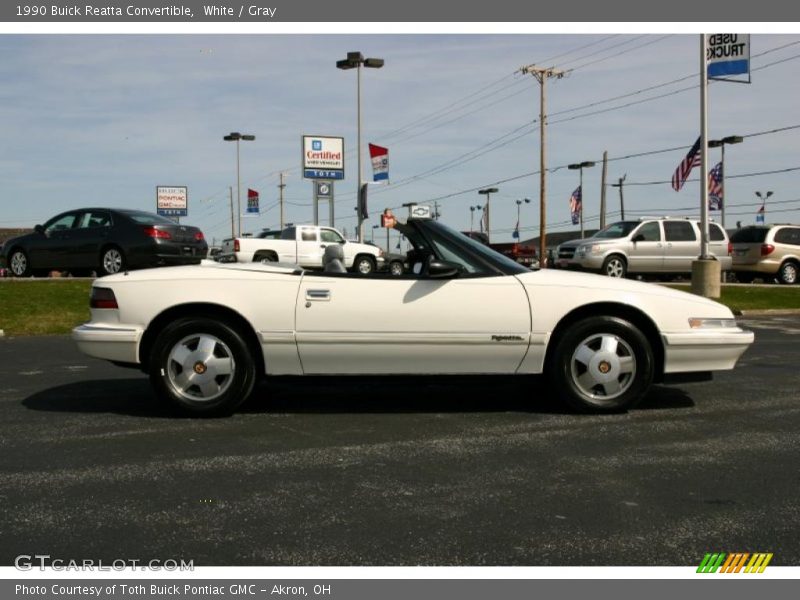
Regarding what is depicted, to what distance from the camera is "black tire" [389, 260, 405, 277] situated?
18.5 feet

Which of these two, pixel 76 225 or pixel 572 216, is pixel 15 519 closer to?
pixel 76 225

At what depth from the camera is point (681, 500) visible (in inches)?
148

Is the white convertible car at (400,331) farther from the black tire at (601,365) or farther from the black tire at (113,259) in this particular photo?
the black tire at (113,259)

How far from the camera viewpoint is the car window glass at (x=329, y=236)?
2638 centimetres

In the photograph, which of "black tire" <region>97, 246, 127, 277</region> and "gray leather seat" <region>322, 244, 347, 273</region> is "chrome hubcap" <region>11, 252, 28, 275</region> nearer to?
"black tire" <region>97, 246, 127, 277</region>

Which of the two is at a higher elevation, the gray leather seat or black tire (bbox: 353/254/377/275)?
the gray leather seat

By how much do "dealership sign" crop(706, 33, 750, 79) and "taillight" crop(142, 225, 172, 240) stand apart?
1167 cm

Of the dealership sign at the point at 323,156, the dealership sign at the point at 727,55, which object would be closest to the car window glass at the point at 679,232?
the dealership sign at the point at 727,55

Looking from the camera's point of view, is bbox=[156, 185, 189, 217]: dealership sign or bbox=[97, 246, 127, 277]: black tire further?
bbox=[156, 185, 189, 217]: dealership sign

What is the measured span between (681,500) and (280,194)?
6155cm

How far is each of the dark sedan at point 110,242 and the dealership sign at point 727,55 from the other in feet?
37.4

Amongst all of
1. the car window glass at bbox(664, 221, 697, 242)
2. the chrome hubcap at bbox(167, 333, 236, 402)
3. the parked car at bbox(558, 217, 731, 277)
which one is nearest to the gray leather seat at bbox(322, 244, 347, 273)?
the chrome hubcap at bbox(167, 333, 236, 402)

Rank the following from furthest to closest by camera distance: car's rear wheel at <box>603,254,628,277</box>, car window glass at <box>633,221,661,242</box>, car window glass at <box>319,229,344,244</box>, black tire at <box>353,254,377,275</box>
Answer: car window glass at <box>319,229,344,244</box> < car window glass at <box>633,221,661,242</box> < car's rear wheel at <box>603,254,628,277</box> < black tire at <box>353,254,377,275</box>

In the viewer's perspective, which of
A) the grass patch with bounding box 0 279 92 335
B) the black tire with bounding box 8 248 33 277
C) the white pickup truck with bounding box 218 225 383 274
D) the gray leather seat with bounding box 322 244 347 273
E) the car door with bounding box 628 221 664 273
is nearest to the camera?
the gray leather seat with bounding box 322 244 347 273
